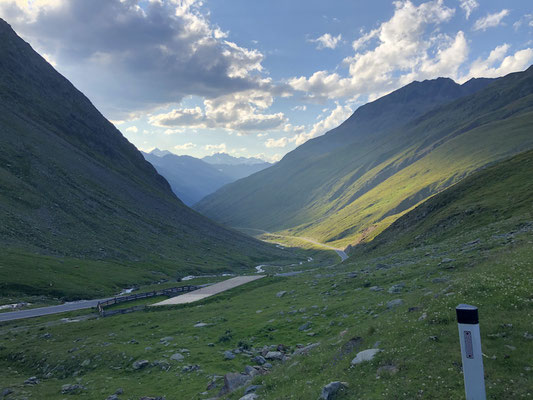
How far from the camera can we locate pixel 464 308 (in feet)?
31.4

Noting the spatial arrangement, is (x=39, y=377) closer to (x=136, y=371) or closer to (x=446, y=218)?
(x=136, y=371)

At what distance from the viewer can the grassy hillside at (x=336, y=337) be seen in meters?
12.8

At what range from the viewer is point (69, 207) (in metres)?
120

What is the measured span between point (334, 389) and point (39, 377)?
27746mm

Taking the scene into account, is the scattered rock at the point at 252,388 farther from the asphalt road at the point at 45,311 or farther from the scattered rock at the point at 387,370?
the asphalt road at the point at 45,311

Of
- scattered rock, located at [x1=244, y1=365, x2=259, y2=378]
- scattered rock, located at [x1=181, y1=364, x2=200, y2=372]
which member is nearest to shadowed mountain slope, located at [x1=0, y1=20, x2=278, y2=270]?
scattered rock, located at [x1=181, y1=364, x2=200, y2=372]

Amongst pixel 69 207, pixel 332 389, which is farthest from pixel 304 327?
pixel 69 207

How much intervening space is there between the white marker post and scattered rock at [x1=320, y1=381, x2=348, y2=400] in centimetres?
476

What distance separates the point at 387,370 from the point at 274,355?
11507 millimetres

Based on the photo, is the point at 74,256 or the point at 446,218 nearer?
the point at 446,218

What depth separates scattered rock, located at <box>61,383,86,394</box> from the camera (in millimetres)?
24000

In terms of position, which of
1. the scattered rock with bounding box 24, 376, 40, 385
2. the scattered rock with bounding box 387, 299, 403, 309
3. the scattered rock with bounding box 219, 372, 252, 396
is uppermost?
the scattered rock with bounding box 387, 299, 403, 309

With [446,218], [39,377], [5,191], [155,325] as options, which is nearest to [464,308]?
[39,377]

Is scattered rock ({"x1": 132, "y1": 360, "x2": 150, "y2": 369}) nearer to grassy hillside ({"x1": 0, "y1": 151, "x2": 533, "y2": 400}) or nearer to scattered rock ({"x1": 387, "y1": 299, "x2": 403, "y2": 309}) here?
grassy hillside ({"x1": 0, "y1": 151, "x2": 533, "y2": 400})
